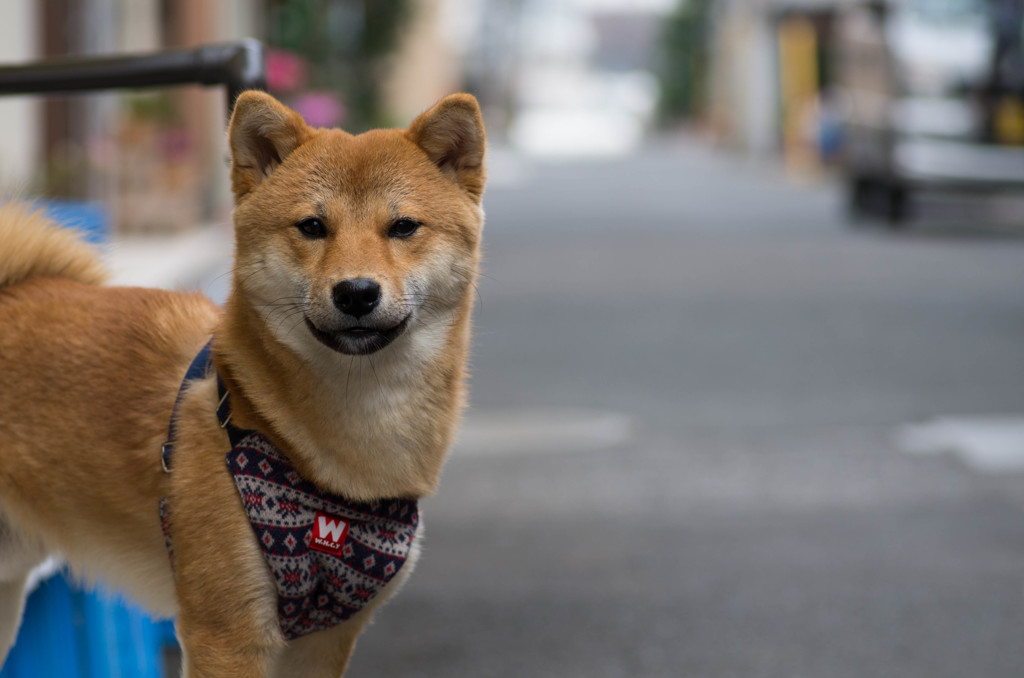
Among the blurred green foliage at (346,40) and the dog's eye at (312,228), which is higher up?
the blurred green foliage at (346,40)

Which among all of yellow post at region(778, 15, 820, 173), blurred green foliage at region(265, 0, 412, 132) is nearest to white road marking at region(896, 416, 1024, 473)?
blurred green foliage at region(265, 0, 412, 132)

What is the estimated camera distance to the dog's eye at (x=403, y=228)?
7.81 ft

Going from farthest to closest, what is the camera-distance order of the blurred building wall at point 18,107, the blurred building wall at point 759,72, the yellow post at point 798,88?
the blurred building wall at point 759,72
the yellow post at point 798,88
the blurred building wall at point 18,107

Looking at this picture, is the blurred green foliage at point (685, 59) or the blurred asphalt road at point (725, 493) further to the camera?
the blurred green foliage at point (685, 59)

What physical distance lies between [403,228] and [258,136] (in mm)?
337

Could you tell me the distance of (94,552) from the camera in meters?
2.53

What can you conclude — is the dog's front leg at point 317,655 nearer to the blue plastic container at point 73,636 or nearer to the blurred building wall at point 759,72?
the blue plastic container at point 73,636

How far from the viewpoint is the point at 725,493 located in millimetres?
5812

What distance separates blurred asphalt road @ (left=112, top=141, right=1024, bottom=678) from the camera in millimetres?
4121

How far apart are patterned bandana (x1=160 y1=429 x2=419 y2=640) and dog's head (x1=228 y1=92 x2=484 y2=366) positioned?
0.25 m

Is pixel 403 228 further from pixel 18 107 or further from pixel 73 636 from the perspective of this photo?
pixel 18 107

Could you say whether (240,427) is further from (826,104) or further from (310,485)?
(826,104)

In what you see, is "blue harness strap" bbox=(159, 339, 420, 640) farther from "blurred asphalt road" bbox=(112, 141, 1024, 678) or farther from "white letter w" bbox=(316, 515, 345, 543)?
"blurred asphalt road" bbox=(112, 141, 1024, 678)

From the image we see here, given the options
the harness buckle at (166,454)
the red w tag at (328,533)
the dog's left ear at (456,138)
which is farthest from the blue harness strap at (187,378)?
the dog's left ear at (456,138)
